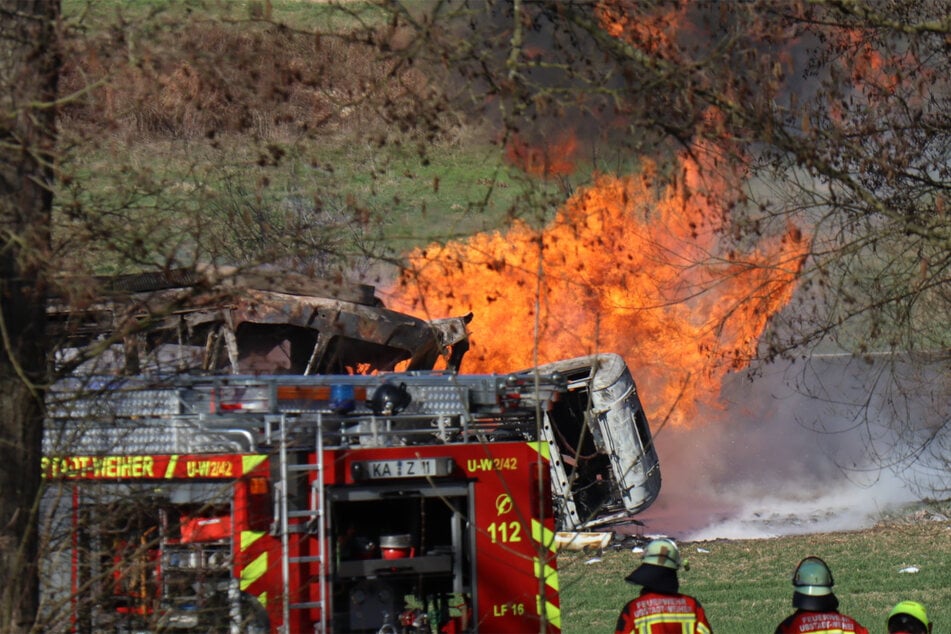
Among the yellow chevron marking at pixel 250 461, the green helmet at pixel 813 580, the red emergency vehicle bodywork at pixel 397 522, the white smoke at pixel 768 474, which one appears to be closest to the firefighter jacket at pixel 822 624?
the green helmet at pixel 813 580

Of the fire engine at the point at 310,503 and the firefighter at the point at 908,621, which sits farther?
the firefighter at the point at 908,621

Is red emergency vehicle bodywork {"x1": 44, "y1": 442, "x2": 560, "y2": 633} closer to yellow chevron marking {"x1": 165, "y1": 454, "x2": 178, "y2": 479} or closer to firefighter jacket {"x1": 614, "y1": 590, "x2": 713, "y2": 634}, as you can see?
yellow chevron marking {"x1": 165, "y1": 454, "x2": 178, "y2": 479}

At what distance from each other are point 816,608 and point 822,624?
0.08 m

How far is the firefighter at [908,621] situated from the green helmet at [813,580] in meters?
0.33

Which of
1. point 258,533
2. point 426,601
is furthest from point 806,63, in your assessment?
point 258,533

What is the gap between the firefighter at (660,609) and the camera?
6332 millimetres

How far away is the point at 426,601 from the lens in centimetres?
801

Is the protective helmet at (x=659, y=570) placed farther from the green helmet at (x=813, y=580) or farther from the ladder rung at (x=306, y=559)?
the ladder rung at (x=306, y=559)

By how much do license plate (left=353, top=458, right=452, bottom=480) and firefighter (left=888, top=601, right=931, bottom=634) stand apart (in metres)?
2.63

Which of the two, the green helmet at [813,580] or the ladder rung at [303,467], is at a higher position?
the ladder rung at [303,467]

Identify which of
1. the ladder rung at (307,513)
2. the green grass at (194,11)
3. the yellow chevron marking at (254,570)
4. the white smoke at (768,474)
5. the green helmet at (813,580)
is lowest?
the green helmet at (813,580)

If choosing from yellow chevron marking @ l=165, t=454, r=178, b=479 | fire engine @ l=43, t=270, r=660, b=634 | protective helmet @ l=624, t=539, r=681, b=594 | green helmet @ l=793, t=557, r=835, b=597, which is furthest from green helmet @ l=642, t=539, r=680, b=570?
yellow chevron marking @ l=165, t=454, r=178, b=479

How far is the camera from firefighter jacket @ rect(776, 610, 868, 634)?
6.15 meters

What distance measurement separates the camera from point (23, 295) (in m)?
5.00
